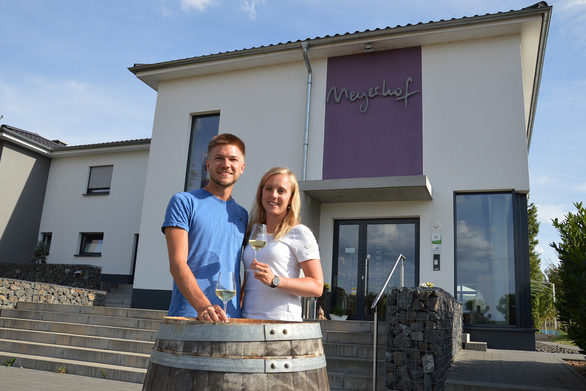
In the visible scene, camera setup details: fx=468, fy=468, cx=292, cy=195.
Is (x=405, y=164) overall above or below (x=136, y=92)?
below

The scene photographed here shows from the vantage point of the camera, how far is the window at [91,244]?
1402 cm

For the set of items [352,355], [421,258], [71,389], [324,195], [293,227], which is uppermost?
[324,195]

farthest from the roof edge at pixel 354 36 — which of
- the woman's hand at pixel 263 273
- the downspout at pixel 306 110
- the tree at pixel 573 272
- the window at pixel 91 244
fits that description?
the woman's hand at pixel 263 273

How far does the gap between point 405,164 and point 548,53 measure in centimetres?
349

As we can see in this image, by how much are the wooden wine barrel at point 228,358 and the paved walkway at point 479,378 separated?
11.7 ft

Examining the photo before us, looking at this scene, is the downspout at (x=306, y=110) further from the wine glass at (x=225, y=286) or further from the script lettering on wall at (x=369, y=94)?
the wine glass at (x=225, y=286)

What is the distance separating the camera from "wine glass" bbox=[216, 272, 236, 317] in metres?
1.77

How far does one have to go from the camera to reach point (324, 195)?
8680 mm

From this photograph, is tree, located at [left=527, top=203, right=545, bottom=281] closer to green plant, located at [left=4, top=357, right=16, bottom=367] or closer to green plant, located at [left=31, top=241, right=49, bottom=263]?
green plant, located at [left=31, top=241, right=49, bottom=263]

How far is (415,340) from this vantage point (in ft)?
15.7

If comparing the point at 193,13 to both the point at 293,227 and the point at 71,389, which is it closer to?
the point at 71,389

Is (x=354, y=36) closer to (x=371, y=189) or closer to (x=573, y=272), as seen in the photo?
(x=371, y=189)

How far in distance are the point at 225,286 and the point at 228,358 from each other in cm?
35

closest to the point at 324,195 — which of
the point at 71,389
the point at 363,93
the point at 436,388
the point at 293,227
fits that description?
the point at 363,93
